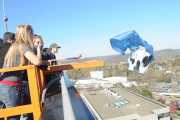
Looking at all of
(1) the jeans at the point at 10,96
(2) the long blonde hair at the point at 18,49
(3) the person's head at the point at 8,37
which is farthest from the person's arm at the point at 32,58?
(3) the person's head at the point at 8,37

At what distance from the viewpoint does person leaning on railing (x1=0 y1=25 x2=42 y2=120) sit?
5.90 ft

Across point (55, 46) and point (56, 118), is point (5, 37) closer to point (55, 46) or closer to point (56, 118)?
point (55, 46)

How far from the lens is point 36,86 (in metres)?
1.80

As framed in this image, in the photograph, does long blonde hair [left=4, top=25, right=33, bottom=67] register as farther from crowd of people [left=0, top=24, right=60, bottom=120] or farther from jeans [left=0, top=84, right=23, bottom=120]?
jeans [left=0, top=84, right=23, bottom=120]

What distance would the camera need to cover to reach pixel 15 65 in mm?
1871

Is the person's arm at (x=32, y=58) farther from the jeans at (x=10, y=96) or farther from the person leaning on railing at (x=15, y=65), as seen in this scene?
the jeans at (x=10, y=96)

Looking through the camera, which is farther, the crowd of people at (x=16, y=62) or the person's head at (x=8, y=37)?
the person's head at (x=8, y=37)

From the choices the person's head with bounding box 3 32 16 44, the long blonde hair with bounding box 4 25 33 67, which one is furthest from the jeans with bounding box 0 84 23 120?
the person's head with bounding box 3 32 16 44

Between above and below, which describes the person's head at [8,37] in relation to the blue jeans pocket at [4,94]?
above

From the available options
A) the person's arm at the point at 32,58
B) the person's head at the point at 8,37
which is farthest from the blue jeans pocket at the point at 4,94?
the person's head at the point at 8,37

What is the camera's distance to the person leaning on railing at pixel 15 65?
180 cm

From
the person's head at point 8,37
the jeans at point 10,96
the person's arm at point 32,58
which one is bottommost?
the jeans at point 10,96

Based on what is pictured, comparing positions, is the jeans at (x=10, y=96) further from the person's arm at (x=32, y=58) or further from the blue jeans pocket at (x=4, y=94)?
the person's arm at (x=32, y=58)

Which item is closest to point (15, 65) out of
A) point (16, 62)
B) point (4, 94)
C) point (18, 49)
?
point (16, 62)
